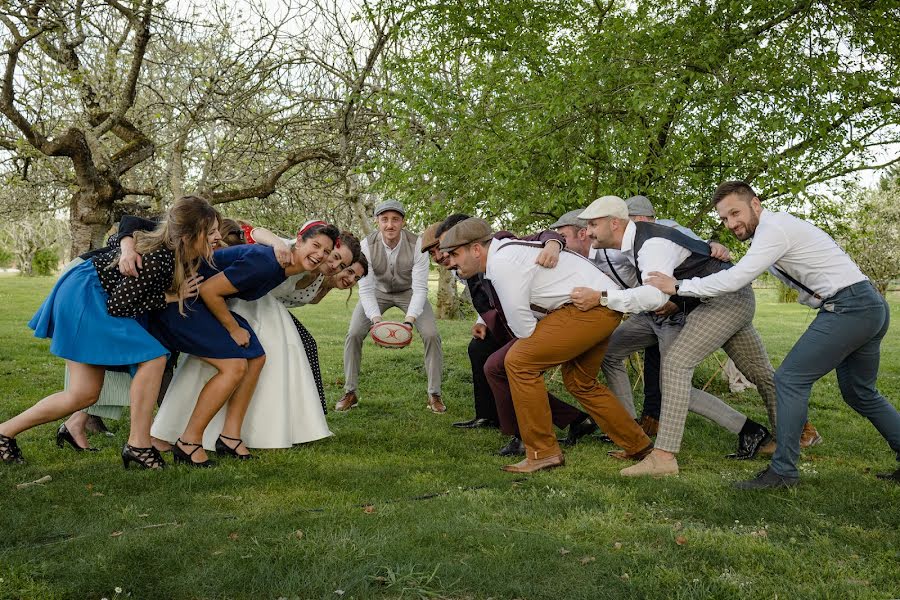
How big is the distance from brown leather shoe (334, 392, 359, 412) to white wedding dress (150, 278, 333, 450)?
2039 mm

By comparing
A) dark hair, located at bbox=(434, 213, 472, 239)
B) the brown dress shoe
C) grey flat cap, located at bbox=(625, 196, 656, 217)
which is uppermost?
grey flat cap, located at bbox=(625, 196, 656, 217)

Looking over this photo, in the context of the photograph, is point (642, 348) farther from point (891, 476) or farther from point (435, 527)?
point (435, 527)

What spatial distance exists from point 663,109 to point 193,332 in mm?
5598

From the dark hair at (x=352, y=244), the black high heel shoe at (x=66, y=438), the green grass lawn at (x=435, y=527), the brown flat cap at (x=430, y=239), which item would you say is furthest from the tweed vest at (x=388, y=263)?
the black high heel shoe at (x=66, y=438)

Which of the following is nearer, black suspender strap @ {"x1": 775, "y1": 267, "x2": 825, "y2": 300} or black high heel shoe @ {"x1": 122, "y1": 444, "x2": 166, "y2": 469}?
black suspender strap @ {"x1": 775, "y1": 267, "x2": 825, "y2": 300}

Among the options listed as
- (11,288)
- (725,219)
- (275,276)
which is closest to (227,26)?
(275,276)

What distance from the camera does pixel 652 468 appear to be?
5566mm

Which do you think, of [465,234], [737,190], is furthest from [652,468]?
[465,234]

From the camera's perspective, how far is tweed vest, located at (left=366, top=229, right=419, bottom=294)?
8758 mm

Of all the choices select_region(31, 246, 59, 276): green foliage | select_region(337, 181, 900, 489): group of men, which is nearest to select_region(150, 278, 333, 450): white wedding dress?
select_region(337, 181, 900, 489): group of men

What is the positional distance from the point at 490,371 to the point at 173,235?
2667 millimetres

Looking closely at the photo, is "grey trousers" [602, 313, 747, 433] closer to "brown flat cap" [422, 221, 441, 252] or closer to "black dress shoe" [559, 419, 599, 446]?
"black dress shoe" [559, 419, 599, 446]

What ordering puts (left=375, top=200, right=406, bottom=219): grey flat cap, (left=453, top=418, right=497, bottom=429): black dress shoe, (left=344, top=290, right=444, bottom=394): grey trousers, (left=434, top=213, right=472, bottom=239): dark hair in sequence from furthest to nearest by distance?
1. (left=344, top=290, right=444, bottom=394): grey trousers
2. (left=375, top=200, right=406, bottom=219): grey flat cap
3. (left=453, top=418, right=497, bottom=429): black dress shoe
4. (left=434, top=213, right=472, bottom=239): dark hair

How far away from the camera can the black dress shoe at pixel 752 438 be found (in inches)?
249
